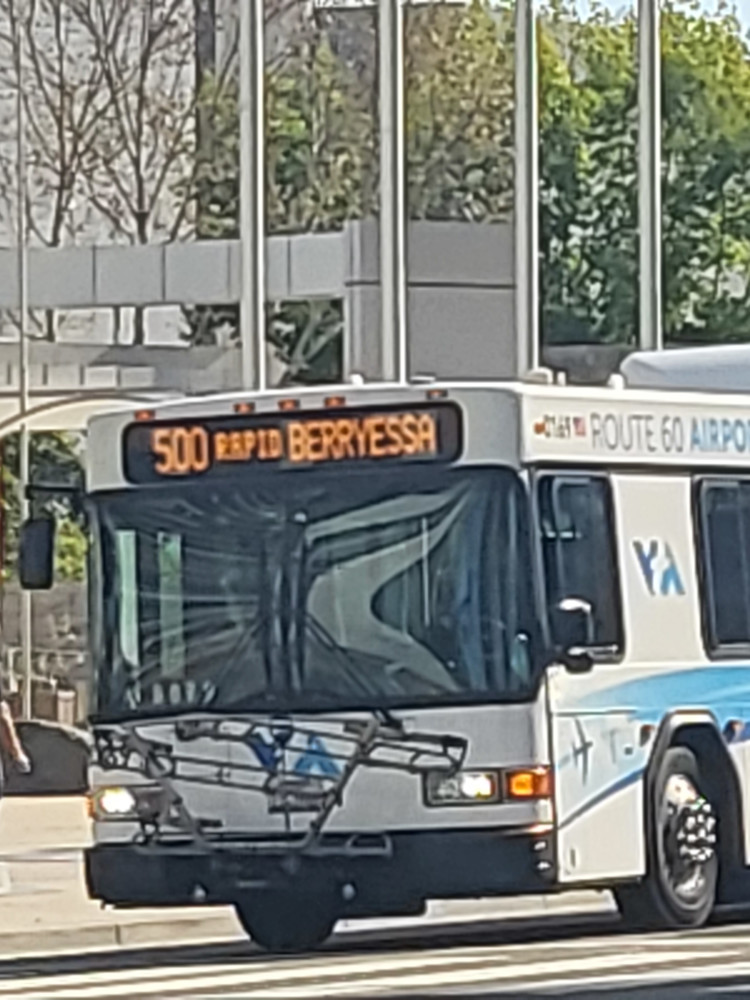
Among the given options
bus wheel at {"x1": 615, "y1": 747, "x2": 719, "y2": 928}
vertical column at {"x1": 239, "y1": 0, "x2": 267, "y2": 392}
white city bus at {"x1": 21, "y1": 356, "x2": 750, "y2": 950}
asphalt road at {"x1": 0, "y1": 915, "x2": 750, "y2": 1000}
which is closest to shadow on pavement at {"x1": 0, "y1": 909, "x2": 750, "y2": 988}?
asphalt road at {"x1": 0, "y1": 915, "x2": 750, "y2": 1000}

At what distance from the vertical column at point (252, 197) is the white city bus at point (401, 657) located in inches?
587

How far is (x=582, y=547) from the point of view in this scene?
56.2ft

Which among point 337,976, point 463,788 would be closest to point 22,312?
point 463,788

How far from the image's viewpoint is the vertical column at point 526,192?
32719 millimetres

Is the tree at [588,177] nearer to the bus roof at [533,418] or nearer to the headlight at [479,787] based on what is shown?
the bus roof at [533,418]

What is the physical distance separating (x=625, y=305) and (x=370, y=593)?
23331mm

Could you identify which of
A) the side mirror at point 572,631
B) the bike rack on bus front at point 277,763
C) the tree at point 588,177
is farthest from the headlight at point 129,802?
the tree at point 588,177

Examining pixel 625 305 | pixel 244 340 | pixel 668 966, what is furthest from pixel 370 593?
pixel 625 305

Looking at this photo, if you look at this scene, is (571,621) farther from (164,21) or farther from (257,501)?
(164,21)

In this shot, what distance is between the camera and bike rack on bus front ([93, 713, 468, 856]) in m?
16.6

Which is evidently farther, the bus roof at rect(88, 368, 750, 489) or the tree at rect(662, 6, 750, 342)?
the tree at rect(662, 6, 750, 342)

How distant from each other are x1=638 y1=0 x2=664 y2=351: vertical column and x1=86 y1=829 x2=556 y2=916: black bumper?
16739mm

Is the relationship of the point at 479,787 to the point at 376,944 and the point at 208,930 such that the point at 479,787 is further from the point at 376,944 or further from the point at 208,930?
the point at 208,930

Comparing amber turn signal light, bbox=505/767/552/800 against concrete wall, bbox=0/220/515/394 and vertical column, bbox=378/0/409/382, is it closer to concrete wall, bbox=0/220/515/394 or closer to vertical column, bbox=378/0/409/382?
vertical column, bbox=378/0/409/382
